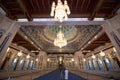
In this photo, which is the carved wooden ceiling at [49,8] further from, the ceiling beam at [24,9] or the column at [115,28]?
the column at [115,28]

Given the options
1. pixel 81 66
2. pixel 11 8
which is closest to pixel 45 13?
pixel 11 8

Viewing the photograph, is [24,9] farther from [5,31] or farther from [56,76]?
[56,76]

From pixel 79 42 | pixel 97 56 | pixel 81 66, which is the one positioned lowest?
pixel 81 66

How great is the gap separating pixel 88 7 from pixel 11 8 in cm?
405

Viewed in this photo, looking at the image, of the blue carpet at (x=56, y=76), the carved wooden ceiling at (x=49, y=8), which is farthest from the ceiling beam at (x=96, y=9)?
the blue carpet at (x=56, y=76)

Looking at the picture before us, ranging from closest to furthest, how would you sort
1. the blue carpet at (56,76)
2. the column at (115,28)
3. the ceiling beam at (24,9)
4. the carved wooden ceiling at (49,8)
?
the blue carpet at (56,76) < the ceiling beam at (24,9) < the carved wooden ceiling at (49,8) < the column at (115,28)

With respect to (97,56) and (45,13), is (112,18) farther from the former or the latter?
(97,56)

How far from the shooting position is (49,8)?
5.60 m

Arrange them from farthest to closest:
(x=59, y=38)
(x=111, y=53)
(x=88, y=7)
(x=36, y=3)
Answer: (x=111, y=53)
(x=59, y=38)
(x=88, y=7)
(x=36, y=3)

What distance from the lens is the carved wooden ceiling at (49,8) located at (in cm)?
499

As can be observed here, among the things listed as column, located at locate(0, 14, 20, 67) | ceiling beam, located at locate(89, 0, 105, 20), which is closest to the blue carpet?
ceiling beam, located at locate(89, 0, 105, 20)

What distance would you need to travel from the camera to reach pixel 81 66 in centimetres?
1409

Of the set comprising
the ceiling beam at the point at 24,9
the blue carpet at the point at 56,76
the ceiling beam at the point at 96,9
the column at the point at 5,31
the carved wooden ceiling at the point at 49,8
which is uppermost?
the carved wooden ceiling at the point at 49,8

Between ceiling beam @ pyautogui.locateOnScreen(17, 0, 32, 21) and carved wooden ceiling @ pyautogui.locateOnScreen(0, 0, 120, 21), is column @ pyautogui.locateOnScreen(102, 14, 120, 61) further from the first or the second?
ceiling beam @ pyautogui.locateOnScreen(17, 0, 32, 21)
